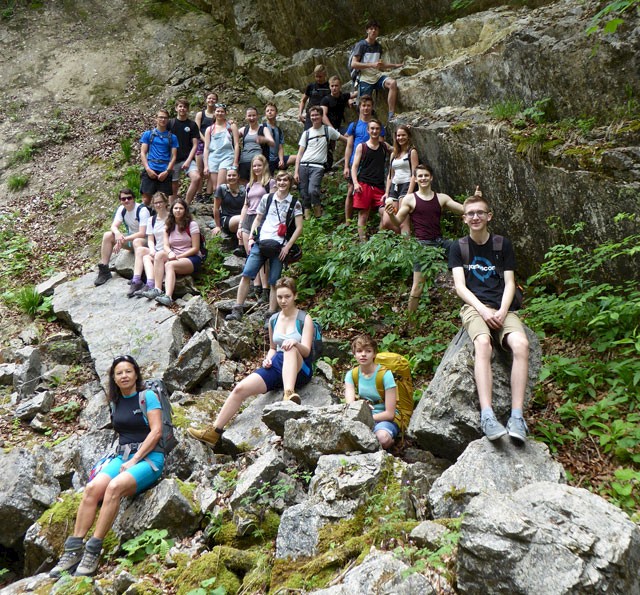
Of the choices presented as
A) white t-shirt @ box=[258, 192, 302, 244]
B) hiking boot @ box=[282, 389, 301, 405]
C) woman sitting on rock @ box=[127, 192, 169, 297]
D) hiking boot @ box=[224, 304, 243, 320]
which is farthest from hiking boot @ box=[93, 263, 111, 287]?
hiking boot @ box=[282, 389, 301, 405]

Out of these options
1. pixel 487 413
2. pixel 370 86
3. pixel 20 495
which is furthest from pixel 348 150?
pixel 20 495

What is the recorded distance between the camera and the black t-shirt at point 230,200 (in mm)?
10289

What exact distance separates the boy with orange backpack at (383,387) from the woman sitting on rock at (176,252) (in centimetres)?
443

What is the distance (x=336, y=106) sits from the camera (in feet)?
39.1

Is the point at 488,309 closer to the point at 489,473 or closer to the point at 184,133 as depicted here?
Result: the point at 489,473

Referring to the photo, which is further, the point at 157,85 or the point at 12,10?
the point at 12,10

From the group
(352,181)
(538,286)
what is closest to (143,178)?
(352,181)

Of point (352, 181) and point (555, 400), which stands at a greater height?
point (352, 181)

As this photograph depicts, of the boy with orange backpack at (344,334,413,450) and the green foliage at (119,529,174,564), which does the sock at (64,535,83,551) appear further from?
the boy with orange backpack at (344,334,413,450)

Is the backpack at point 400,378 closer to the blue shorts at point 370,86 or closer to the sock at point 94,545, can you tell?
the sock at point 94,545

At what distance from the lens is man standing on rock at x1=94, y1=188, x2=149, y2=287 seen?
9777 millimetres

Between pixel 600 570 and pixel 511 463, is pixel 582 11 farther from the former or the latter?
pixel 600 570

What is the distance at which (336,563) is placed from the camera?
363 cm

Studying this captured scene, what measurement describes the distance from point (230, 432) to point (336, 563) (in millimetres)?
2609
